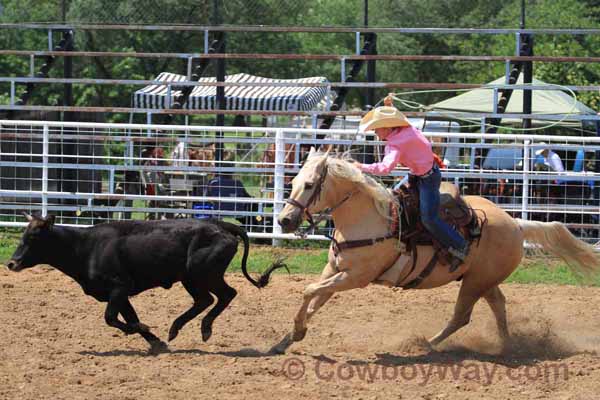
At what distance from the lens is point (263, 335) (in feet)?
25.3

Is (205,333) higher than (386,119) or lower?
lower

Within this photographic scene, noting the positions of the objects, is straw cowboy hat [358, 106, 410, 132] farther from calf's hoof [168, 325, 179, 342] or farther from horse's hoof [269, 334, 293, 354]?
calf's hoof [168, 325, 179, 342]

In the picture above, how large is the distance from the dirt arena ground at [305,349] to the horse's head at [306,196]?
98 cm

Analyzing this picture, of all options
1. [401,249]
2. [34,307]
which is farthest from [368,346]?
[34,307]

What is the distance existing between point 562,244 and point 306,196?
97.8 inches

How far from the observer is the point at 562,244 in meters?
7.97

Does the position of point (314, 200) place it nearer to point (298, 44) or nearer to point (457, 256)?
point (457, 256)

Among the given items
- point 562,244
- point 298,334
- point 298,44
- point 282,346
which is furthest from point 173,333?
point 298,44

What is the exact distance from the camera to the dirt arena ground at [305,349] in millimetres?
5914

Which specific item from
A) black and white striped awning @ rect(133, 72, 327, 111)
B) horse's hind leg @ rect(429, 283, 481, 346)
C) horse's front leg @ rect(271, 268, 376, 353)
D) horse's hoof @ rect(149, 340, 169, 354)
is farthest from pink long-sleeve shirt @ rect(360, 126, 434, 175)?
black and white striped awning @ rect(133, 72, 327, 111)

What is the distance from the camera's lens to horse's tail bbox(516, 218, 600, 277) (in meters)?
7.90

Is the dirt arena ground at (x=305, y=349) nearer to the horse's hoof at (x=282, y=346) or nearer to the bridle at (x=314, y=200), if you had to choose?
the horse's hoof at (x=282, y=346)

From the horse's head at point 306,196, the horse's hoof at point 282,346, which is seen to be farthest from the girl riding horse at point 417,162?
the horse's hoof at point 282,346

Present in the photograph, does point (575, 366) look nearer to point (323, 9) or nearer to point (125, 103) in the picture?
point (125, 103)
